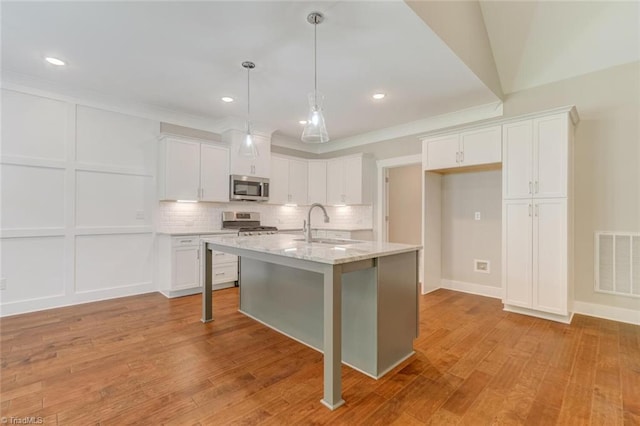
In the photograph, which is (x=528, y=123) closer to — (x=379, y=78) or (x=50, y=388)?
(x=379, y=78)

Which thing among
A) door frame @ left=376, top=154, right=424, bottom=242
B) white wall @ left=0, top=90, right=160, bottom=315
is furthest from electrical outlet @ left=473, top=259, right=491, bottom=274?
white wall @ left=0, top=90, right=160, bottom=315

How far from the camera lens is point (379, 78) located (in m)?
3.37

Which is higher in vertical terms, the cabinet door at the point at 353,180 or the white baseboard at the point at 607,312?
the cabinet door at the point at 353,180

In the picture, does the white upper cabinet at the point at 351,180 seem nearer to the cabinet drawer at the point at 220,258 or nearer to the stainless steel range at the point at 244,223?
the stainless steel range at the point at 244,223

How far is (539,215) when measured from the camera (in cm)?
335

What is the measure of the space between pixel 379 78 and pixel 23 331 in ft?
14.9

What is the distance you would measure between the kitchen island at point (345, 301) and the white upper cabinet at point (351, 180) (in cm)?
265

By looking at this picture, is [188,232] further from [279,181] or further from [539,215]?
[539,215]

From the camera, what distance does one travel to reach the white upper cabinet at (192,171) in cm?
439

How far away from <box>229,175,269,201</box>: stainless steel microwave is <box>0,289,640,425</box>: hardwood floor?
2328mm

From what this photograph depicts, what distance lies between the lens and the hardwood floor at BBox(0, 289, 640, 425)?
1.78m

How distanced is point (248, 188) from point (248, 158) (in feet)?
1.72

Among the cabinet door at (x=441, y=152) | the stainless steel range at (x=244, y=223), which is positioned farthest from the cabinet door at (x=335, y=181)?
the cabinet door at (x=441, y=152)

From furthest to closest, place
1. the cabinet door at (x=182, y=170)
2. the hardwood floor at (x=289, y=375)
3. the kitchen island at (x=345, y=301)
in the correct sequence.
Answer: the cabinet door at (x=182, y=170)
the kitchen island at (x=345, y=301)
the hardwood floor at (x=289, y=375)
